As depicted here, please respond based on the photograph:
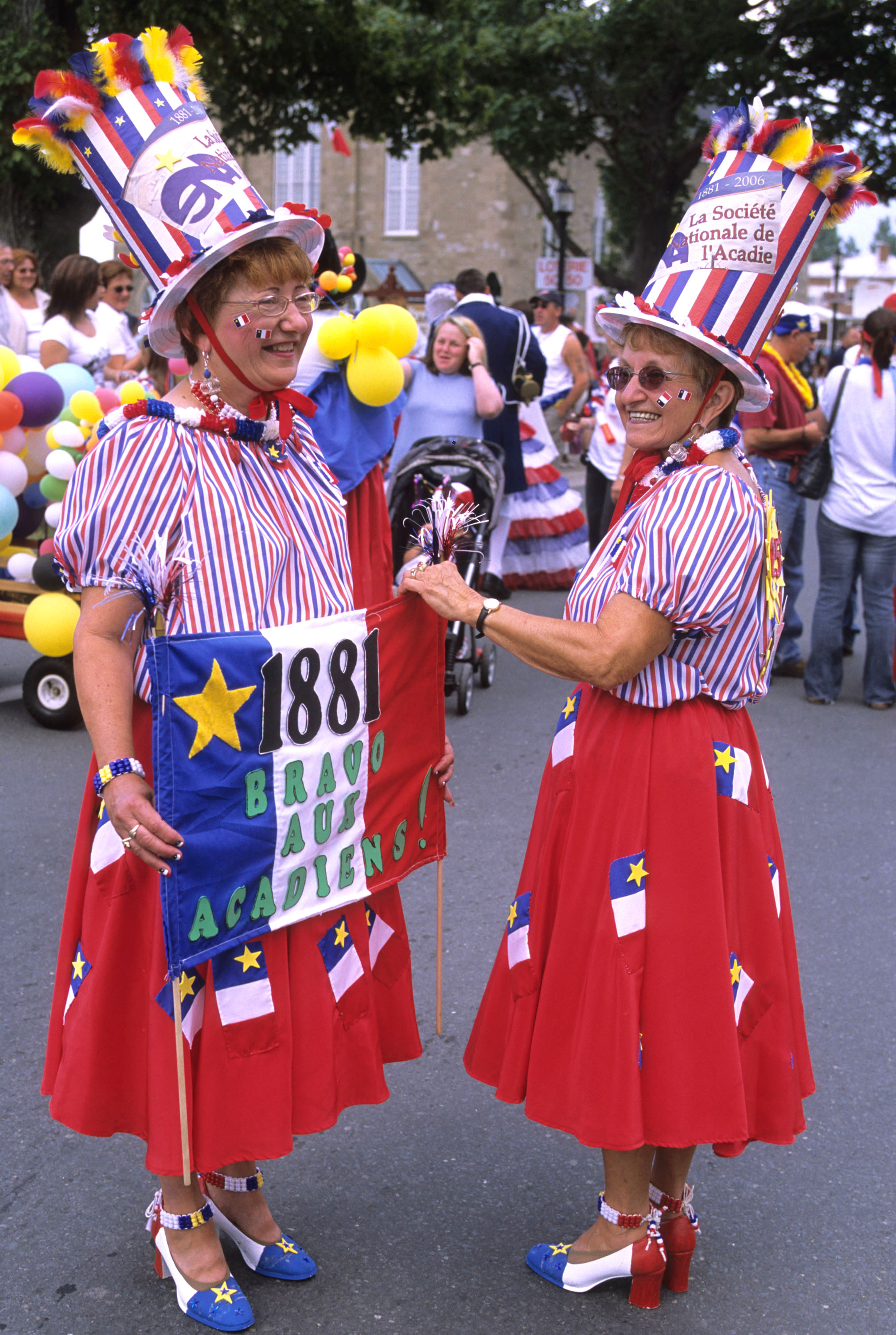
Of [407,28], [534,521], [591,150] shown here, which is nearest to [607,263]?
[591,150]

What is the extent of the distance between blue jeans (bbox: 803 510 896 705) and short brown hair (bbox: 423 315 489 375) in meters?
2.16

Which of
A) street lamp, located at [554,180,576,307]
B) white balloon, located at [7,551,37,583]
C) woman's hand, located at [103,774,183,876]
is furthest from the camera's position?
street lamp, located at [554,180,576,307]

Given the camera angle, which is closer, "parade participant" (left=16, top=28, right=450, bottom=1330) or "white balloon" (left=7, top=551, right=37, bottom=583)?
"parade participant" (left=16, top=28, right=450, bottom=1330)

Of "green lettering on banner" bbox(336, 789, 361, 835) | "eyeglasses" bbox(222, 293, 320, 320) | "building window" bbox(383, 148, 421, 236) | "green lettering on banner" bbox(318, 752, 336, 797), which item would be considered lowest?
"green lettering on banner" bbox(336, 789, 361, 835)

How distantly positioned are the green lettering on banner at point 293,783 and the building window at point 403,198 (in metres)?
36.7

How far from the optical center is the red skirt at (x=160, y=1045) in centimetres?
223

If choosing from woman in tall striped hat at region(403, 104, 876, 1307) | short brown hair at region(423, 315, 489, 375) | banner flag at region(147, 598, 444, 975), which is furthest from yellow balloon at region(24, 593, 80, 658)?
woman in tall striped hat at region(403, 104, 876, 1307)

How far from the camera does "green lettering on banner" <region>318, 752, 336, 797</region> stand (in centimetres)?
237

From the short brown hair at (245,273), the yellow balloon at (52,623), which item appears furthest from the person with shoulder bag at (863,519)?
the short brown hair at (245,273)

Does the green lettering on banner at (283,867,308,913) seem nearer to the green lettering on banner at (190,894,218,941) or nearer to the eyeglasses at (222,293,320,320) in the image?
the green lettering on banner at (190,894,218,941)

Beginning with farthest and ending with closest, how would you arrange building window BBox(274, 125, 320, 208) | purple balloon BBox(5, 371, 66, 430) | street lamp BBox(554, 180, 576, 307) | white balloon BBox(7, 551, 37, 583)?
building window BBox(274, 125, 320, 208) < street lamp BBox(554, 180, 576, 307) < white balloon BBox(7, 551, 37, 583) < purple balloon BBox(5, 371, 66, 430)

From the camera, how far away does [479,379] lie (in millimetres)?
7082

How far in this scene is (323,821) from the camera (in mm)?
2389

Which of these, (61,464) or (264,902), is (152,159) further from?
(61,464)
